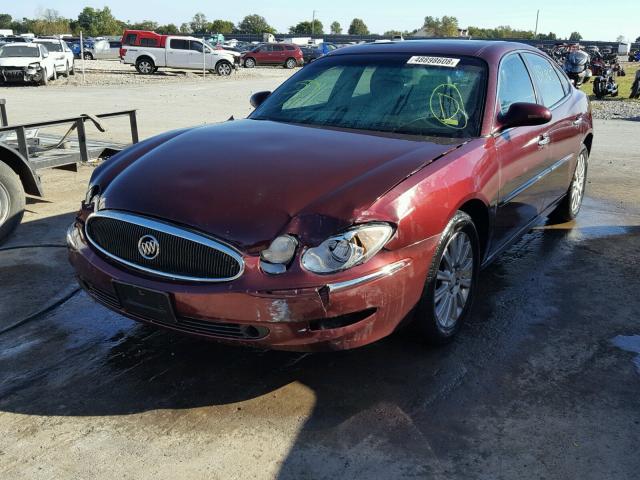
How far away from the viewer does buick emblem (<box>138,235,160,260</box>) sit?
311cm

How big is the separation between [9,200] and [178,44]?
1223 inches

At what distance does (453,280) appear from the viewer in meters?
3.76

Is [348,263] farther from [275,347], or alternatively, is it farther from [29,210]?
[29,210]

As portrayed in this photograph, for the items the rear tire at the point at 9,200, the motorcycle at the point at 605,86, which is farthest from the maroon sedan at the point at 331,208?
the motorcycle at the point at 605,86

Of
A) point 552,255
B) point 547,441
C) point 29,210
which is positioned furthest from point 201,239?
point 29,210

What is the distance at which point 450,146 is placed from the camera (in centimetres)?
375

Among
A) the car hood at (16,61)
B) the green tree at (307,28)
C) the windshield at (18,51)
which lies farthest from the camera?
the green tree at (307,28)

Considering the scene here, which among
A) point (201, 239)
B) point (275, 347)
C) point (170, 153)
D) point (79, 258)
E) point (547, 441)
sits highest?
point (170, 153)

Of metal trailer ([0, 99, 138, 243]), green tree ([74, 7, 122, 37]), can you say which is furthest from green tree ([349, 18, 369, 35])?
metal trailer ([0, 99, 138, 243])

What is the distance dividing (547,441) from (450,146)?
1695mm

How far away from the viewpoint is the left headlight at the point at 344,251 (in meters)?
2.94

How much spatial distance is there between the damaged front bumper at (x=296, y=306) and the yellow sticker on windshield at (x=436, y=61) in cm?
174

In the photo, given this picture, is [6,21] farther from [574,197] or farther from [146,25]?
[574,197]

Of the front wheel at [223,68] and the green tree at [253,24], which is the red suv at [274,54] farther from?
the green tree at [253,24]
